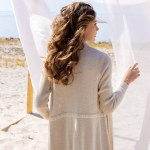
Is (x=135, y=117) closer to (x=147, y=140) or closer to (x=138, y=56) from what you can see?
Answer: (x=147, y=140)

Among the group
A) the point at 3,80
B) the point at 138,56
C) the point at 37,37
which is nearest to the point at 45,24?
the point at 37,37

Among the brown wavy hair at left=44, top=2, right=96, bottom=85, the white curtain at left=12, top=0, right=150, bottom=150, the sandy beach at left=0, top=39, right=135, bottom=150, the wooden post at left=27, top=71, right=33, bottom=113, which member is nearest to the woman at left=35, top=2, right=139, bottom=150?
the brown wavy hair at left=44, top=2, right=96, bottom=85

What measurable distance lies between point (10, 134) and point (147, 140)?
7.34ft

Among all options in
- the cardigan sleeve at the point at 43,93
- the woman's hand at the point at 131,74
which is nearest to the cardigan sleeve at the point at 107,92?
the woman's hand at the point at 131,74

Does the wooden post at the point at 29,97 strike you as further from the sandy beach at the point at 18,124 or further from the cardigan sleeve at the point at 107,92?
the cardigan sleeve at the point at 107,92

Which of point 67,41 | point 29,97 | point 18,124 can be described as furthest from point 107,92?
point 29,97

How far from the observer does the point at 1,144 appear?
3.91 m

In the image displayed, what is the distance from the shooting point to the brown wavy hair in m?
1.96

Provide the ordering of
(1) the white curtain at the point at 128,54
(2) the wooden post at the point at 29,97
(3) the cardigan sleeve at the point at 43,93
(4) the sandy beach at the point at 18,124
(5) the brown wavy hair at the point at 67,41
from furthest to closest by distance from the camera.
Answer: (2) the wooden post at the point at 29,97 < (4) the sandy beach at the point at 18,124 < (1) the white curtain at the point at 128,54 < (3) the cardigan sleeve at the point at 43,93 < (5) the brown wavy hair at the point at 67,41

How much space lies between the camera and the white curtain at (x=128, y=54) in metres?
2.36

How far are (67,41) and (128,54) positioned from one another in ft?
1.81

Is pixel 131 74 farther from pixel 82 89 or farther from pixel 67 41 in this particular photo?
pixel 67 41

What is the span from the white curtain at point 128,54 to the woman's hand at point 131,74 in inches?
6.5

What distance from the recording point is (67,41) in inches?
78.2
